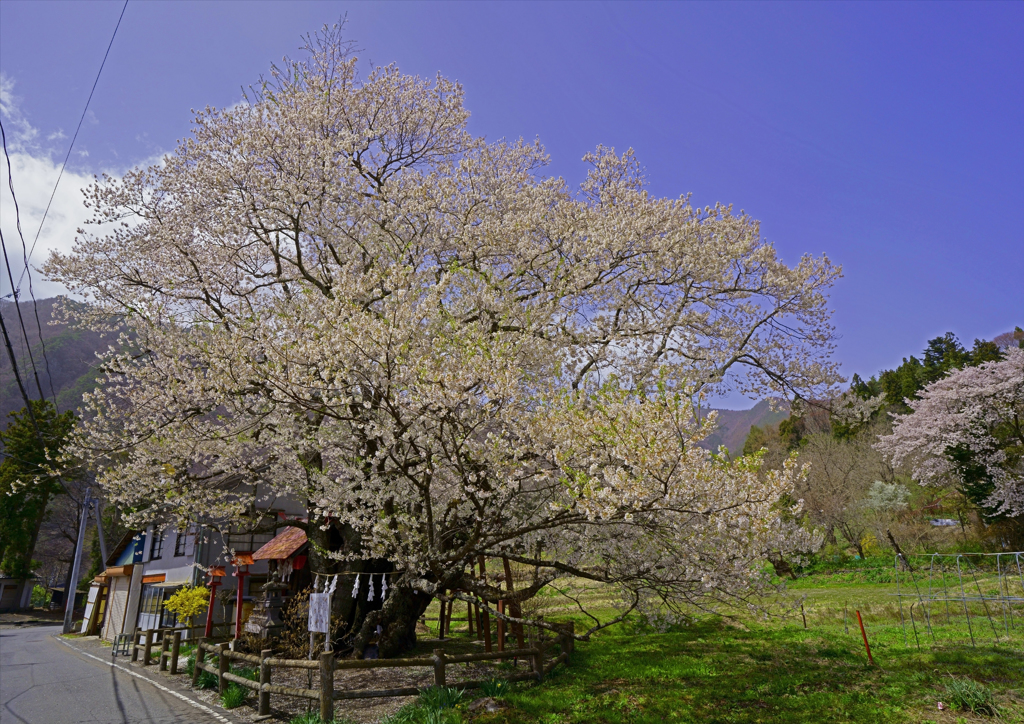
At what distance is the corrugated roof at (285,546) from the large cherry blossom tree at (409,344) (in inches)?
88.9

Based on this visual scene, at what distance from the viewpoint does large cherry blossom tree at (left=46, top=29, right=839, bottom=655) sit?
25.9 feet

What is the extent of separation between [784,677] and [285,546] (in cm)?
1295

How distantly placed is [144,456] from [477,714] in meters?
8.55

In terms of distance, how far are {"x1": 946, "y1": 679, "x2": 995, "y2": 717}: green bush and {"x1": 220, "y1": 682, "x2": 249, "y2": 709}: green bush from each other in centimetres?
1178

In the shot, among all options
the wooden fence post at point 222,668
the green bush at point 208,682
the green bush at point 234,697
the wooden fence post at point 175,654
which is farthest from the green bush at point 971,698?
the wooden fence post at point 175,654

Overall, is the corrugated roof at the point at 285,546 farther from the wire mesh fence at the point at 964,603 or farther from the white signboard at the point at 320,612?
the wire mesh fence at the point at 964,603

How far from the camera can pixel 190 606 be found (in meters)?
16.8

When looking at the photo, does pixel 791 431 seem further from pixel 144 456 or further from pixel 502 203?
pixel 144 456

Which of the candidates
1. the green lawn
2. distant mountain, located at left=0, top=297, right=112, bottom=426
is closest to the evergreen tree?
distant mountain, located at left=0, top=297, right=112, bottom=426

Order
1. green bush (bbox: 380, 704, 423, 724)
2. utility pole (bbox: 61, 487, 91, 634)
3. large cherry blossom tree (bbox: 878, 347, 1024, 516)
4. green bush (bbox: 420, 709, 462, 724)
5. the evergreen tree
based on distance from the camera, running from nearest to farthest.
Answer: green bush (bbox: 420, 709, 462, 724) → green bush (bbox: 380, 704, 423, 724) → large cherry blossom tree (bbox: 878, 347, 1024, 516) → utility pole (bbox: 61, 487, 91, 634) → the evergreen tree

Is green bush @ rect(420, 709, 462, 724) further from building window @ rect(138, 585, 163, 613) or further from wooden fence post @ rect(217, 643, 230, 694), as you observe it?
building window @ rect(138, 585, 163, 613)

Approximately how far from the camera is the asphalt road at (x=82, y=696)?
383 inches

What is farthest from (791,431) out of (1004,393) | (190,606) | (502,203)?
(190,606)

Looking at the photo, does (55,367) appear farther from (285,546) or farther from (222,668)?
(222,668)
